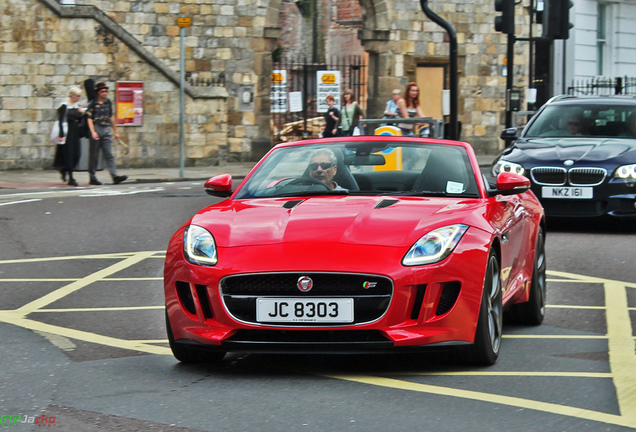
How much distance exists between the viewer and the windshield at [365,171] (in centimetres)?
682

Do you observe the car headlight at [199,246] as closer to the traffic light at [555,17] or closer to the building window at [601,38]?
the traffic light at [555,17]

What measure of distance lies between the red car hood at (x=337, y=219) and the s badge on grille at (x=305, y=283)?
0.24 meters

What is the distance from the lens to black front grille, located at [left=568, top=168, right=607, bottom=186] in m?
12.9

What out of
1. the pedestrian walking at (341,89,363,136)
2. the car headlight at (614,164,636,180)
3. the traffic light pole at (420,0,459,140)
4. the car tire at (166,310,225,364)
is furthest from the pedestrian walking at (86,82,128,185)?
the car tire at (166,310,225,364)

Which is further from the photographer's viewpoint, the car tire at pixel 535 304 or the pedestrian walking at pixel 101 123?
the pedestrian walking at pixel 101 123

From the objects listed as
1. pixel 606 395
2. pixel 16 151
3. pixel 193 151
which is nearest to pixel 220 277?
pixel 606 395

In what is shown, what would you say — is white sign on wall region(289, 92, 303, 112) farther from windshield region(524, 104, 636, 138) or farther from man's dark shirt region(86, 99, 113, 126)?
windshield region(524, 104, 636, 138)

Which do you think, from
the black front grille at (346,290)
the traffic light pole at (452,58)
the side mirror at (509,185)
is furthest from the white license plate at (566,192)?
the black front grille at (346,290)

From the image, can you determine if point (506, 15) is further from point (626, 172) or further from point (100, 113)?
point (100, 113)

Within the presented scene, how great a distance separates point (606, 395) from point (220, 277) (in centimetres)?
191

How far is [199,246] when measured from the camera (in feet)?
19.4

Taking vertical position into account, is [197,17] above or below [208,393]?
above

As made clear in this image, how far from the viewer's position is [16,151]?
80.7 ft

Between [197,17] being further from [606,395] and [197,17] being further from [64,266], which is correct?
[606,395]
